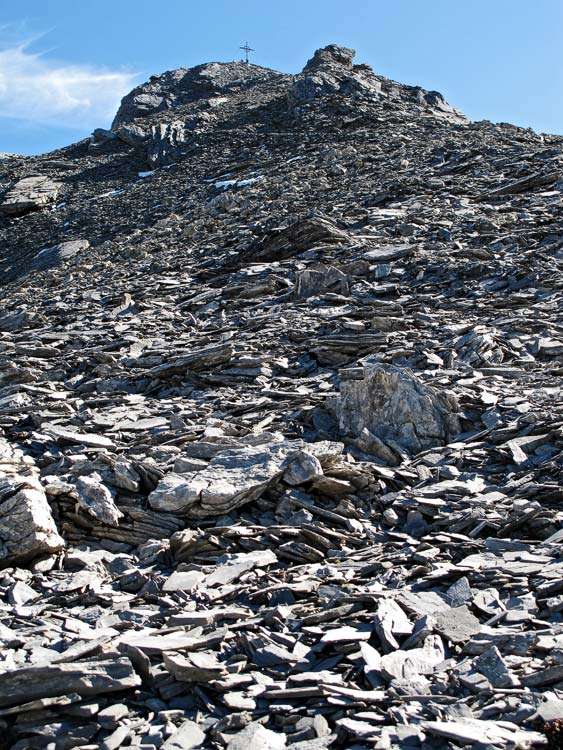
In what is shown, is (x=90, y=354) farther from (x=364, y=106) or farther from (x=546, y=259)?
(x=364, y=106)

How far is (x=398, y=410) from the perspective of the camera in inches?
403

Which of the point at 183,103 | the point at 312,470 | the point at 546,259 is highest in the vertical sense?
the point at 183,103

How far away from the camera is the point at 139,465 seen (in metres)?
8.84

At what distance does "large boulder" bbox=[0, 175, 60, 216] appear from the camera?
44.7 m

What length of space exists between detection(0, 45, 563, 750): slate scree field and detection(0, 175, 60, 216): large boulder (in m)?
21.9

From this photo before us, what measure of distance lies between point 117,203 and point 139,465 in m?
32.9

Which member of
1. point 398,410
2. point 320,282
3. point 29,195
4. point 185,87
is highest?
point 185,87

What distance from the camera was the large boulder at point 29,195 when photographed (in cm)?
4469

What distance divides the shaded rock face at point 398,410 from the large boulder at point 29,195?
39.9 metres

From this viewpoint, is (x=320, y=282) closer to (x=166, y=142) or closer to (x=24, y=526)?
(x=24, y=526)

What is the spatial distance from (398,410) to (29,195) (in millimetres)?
42748

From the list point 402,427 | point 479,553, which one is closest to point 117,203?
point 402,427

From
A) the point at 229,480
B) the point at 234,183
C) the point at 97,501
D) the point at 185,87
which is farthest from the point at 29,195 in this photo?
the point at 229,480

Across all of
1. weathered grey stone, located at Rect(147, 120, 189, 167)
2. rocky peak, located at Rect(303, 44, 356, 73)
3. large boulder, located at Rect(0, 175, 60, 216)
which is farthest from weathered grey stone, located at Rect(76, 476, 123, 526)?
rocky peak, located at Rect(303, 44, 356, 73)
